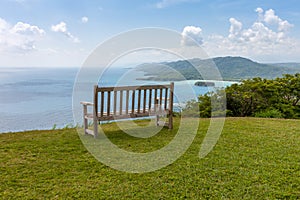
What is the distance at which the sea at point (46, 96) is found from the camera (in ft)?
15.4

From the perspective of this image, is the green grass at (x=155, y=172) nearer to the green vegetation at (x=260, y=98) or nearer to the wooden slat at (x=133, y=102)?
the wooden slat at (x=133, y=102)

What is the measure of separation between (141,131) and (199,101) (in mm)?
5045

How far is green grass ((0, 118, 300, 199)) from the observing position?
2344 millimetres

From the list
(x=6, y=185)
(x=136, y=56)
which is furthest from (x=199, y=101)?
(x=6, y=185)

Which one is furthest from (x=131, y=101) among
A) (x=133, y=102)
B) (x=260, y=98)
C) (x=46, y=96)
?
(x=260, y=98)

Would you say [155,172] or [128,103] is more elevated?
[128,103]

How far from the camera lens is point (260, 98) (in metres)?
8.75

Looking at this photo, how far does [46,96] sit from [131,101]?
564 cm

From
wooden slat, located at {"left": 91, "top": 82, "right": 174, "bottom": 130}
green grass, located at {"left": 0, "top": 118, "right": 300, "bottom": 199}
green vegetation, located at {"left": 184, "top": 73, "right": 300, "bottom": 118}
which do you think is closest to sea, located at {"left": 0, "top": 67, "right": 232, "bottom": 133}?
wooden slat, located at {"left": 91, "top": 82, "right": 174, "bottom": 130}

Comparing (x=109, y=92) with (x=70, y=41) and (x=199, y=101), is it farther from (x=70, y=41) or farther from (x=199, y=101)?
(x=70, y=41)

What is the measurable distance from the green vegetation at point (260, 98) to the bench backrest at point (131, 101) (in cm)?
363

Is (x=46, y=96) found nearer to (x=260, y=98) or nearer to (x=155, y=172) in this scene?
(x=155, y=172)

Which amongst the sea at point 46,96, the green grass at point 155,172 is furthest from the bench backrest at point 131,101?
the green grass at point 155,172

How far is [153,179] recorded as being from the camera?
8.74ft
